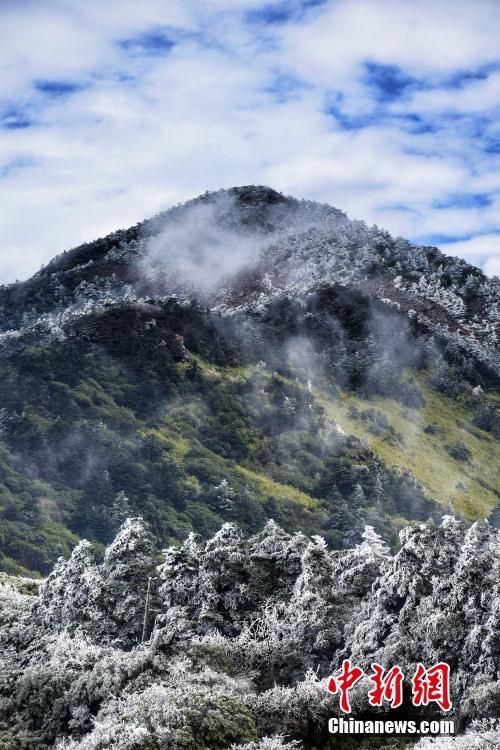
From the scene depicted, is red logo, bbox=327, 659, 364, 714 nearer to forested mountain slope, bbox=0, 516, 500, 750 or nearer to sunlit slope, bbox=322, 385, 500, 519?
forested mountain slope, bbox=0, 516, 500, 750

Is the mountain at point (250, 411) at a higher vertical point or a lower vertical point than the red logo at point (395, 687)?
higher

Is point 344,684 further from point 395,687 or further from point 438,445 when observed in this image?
point 438,445

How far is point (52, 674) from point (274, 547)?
15.4 metres

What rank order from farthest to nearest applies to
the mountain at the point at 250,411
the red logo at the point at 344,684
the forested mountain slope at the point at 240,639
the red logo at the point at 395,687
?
the mountain at the point at 250,411 < the red logo at the point at 395,687 < the red logo at the point at 344,684 < the forested mountain slope at the point at 240,639

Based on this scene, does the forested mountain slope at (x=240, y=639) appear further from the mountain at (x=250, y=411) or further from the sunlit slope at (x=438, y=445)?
the sunlit slope at (x=438, y=445)

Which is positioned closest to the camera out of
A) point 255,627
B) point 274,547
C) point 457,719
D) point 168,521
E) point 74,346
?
point 457,719

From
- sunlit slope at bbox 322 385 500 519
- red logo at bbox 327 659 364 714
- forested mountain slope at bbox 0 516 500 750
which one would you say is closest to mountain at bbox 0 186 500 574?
sunlit slope at bbox 322 385 500 519

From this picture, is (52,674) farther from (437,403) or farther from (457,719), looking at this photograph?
(437,403)

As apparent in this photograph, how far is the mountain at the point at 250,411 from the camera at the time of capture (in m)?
115

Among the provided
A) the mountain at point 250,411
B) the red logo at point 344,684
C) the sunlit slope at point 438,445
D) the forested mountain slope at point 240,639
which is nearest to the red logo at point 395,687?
the red logo at point 344,684

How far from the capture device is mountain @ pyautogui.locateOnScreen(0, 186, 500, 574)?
377ft

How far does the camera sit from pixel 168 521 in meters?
111

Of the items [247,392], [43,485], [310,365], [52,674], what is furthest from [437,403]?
[52,674]

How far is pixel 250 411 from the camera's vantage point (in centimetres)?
13662
